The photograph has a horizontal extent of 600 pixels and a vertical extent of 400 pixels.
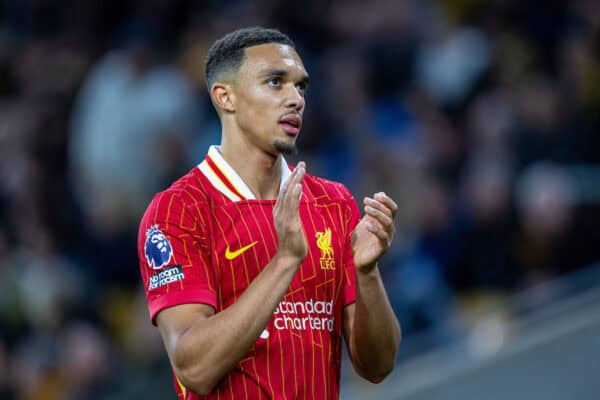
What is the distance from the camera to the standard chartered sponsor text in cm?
392

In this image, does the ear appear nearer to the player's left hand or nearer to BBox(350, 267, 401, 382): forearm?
the player's left hand

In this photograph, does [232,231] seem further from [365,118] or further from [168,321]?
[365,118]

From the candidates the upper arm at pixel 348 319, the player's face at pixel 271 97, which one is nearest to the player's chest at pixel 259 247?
the upper arm at pixel 348 319

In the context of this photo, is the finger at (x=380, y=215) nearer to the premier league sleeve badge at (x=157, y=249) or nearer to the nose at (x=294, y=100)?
the nose at (x=294, y=100)

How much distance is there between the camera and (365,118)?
860 cm

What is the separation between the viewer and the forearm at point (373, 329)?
3.96 meters

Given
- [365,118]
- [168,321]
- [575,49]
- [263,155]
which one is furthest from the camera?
[365,118]

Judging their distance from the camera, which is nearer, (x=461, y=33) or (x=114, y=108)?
(x=461, y=33)

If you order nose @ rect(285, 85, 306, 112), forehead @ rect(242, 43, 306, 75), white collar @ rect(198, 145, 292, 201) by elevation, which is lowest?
white collar @ rect(198, 145, 292, 201)

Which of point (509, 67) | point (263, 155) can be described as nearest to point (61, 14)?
point (509, 67)

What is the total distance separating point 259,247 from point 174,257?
0.28m

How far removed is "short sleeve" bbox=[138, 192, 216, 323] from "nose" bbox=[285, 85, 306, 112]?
0.47 metres

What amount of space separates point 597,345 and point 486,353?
640mm

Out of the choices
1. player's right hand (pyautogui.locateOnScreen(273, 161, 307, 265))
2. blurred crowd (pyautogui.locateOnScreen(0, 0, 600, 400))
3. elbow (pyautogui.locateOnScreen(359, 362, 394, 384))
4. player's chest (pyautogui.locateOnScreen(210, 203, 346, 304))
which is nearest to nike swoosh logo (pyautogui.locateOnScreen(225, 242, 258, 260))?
player's chest (pyautogui.locateOnScreen(210, 203, 346, 304))
